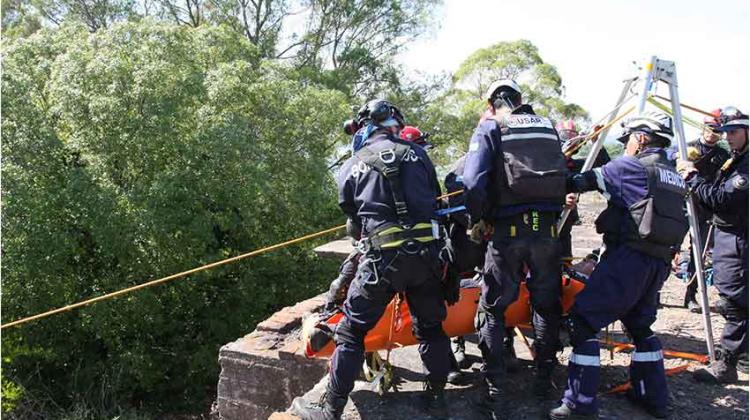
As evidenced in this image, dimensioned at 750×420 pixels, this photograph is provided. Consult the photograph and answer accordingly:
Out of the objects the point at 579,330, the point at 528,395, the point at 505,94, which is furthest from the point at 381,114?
the point at 528,395

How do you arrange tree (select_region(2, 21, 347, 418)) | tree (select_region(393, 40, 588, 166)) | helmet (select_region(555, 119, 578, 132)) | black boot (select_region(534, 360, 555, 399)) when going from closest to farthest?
black boot (select_region(534, 360, 555, 399)), helmet (select_region(555, 119, 578, 132)), tree (select_region(2, 21, 347, 418)), tree (select_region(393, 40, 588, 166))

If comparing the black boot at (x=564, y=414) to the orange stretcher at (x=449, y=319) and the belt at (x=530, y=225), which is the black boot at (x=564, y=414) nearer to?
the orange stretcher at (x=449, y=319)

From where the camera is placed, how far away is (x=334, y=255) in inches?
275

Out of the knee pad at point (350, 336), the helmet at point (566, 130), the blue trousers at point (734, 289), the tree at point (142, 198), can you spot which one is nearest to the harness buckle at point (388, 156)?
the knee pad at point (350, 336)

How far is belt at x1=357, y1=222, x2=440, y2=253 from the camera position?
3.46m

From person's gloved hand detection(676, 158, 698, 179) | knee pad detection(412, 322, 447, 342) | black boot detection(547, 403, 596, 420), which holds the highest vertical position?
person's gloved hand detection(676, 158, 698, 179)

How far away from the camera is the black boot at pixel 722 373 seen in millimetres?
4250

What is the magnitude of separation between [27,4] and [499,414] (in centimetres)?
2354

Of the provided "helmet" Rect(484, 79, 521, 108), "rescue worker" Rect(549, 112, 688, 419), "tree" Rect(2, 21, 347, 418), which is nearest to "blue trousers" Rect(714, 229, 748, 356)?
"rescue worker" Rect(549, 112, 688, 419)

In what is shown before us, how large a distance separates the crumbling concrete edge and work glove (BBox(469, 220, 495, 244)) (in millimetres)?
1699

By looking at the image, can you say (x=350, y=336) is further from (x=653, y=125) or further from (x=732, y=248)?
(x=732, y=248)

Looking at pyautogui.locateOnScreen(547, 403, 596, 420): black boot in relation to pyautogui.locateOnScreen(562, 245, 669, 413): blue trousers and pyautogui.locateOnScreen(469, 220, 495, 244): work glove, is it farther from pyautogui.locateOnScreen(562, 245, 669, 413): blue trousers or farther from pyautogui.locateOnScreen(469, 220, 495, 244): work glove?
pyautogui.locateOnScreen(469, 220, 495, 244): work glove

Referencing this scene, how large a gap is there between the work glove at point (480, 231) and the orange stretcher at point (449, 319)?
18.9 inches

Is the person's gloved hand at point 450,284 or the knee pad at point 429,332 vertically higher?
the person's gloved hand at point 450,284
